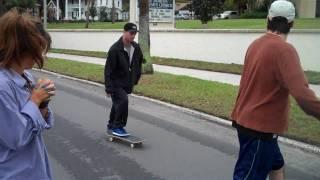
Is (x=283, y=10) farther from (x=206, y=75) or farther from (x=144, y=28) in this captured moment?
(x=144, y=28)

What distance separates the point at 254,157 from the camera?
435 centimetres

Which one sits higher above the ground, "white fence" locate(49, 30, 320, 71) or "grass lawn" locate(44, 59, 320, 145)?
"white fence" locate(49, 30, 320, 71)

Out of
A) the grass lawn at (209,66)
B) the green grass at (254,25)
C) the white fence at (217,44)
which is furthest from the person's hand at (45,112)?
the green grass at (254,25)

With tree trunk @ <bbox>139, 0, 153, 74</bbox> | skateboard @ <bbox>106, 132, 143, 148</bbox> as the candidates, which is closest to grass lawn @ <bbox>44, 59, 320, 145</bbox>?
tree trunk @ <bbox>139, 0, 153, 74</bbox>

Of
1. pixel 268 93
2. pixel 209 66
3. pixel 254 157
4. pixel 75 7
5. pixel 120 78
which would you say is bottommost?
pixel 209 66

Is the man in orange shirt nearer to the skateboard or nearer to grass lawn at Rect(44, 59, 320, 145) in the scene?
the skateboard

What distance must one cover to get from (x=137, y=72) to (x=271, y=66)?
5.00m

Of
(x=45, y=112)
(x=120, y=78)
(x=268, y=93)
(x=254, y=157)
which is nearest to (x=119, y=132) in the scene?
(x=120, y=78)

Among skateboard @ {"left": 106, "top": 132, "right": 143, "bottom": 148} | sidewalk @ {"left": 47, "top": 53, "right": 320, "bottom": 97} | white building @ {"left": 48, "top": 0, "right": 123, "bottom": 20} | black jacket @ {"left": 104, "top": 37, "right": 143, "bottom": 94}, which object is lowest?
skateboard @ {"left": 106, "top": 132, "right": 143, "bottom": 148}

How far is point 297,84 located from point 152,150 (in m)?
4.44

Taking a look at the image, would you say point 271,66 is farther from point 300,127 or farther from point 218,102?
point 218,102

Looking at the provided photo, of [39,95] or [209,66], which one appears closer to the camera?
[39,95]

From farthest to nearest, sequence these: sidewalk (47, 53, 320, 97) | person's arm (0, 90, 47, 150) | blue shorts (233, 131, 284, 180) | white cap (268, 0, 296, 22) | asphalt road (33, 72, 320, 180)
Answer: sidewalk (47, 53, 320, 97)
asphalt road (33, 72, 320, 180)
blue shorts (233, 131, 284, 180)
white cap (268, 0, 296, 22)
person's arm (0, 90, 47, 150)

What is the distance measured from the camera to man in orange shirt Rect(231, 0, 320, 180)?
160 inches
